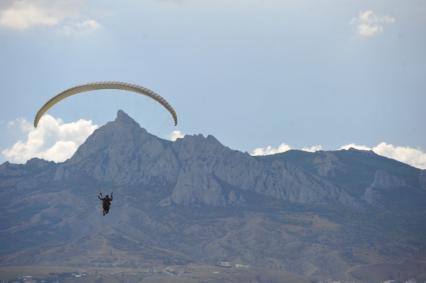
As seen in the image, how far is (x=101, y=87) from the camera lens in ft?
271

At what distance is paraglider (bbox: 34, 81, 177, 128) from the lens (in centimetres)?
8288

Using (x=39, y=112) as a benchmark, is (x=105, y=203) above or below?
below

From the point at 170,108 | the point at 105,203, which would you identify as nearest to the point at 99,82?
the point at 170,108

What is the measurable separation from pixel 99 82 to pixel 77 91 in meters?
3.21

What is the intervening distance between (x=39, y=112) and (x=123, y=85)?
403 inches

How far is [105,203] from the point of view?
84.3m

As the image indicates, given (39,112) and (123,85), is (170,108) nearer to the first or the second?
(123,85)

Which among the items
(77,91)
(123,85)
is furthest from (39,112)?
(123,85)

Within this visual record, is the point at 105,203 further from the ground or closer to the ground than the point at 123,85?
closer to the ground

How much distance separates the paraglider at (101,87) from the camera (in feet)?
272

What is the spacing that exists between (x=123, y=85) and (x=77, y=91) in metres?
5.54

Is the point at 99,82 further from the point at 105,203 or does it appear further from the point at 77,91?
the point at 105,203

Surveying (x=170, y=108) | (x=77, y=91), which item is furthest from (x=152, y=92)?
(x=77, y=91)

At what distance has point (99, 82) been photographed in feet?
272
